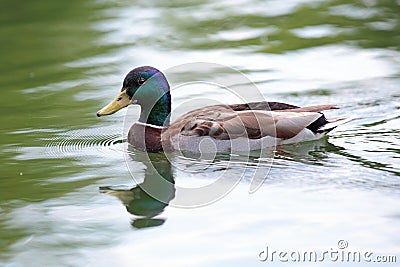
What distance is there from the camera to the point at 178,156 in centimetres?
748

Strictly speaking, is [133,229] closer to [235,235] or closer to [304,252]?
[235,235]

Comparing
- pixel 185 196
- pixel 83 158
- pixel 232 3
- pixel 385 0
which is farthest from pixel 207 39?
pixel 185 196

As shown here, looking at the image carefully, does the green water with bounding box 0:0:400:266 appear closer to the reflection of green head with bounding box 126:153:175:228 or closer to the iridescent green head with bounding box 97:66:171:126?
the reflection of green head with bounding box 126:153:175:228

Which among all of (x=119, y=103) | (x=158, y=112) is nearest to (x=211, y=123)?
(x=158, y=112)

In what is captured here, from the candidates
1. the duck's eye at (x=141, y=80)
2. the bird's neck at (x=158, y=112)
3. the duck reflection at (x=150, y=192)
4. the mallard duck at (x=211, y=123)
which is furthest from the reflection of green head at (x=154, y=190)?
the duck's eye at (x=141, y=80)

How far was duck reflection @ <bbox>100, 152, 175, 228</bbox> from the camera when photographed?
6270 mm

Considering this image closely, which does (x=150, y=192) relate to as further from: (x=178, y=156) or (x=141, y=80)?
(x=141, y=80)

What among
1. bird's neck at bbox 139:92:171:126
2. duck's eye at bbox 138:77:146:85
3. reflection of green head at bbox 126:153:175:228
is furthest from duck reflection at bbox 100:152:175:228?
duck's eye at bbox 138:77:146:85

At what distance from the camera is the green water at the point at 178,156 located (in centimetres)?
580

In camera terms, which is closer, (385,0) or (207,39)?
(207,39)

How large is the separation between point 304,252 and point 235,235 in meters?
0.50

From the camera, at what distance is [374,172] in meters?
6.66

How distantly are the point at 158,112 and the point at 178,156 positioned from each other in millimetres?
489

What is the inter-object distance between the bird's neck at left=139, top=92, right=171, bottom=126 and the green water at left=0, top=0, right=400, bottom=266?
320 mm
